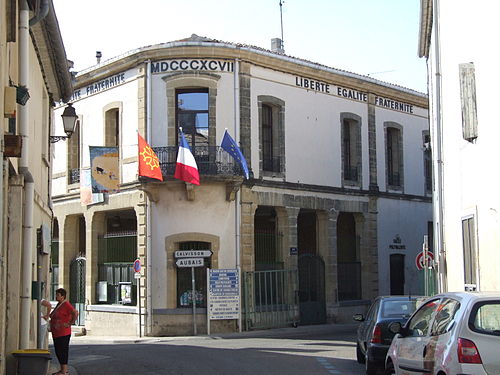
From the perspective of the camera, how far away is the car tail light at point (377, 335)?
13.3m

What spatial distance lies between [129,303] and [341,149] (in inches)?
392

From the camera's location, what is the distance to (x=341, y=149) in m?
30.5

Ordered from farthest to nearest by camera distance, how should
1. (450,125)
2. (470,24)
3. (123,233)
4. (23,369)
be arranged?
(123,233), (450,125), (470,24), (23,369)

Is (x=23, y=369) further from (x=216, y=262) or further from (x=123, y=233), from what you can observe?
(x=123, y=233)

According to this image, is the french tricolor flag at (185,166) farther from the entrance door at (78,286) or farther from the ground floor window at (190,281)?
the entrance door at (78,286)

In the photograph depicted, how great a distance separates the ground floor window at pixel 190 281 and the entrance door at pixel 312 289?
14.5ft

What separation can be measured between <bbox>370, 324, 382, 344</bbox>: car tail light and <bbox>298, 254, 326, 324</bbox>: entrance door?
15167 millimetres

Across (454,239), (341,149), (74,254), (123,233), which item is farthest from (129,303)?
(454,239)

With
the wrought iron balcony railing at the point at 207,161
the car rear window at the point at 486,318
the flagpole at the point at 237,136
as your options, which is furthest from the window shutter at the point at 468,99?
the flagpole at the point at 237,136

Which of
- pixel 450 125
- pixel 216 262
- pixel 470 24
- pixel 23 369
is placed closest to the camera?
pixel 23 369

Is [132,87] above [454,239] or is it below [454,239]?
above

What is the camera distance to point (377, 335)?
13.4 metres

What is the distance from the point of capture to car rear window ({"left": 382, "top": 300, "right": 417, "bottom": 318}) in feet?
46.1

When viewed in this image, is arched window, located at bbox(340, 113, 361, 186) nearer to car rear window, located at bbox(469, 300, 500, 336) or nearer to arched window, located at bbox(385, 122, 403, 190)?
arched window, located at bbox(385, 122, 403, 190)
